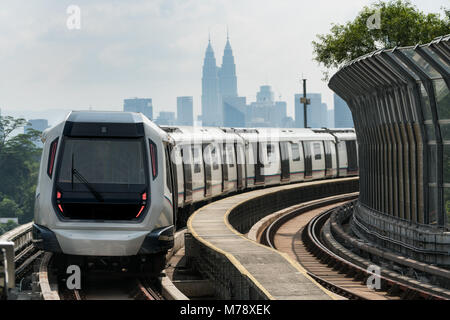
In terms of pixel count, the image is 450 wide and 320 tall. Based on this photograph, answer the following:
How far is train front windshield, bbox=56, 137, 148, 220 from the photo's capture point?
12.8m

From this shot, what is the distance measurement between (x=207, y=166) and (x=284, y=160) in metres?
10.8

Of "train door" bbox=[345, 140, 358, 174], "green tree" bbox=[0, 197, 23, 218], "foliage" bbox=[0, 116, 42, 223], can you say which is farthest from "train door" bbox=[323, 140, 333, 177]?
"foliage" bbox=[0, 116, 42, 223]

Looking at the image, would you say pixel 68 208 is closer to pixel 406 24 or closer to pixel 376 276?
pixel 376 276

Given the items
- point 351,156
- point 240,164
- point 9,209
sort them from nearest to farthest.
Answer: point 240,164, point 351,156, point 9,209

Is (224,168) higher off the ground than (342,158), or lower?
lower

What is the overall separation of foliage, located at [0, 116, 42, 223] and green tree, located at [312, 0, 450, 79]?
71.5 metres

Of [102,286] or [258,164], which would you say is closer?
[102,286]

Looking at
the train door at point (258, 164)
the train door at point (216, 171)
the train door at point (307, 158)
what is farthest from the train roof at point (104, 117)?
the train door at point (307, 158)

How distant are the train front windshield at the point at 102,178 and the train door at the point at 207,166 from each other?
37.3ft

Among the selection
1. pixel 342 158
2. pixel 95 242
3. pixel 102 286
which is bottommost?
pixel 102 286

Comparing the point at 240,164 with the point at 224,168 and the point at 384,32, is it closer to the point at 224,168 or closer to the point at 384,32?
the point at 224,168

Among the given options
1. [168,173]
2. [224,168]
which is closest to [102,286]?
[168,173]

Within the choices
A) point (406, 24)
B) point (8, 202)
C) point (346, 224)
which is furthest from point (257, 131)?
point (8, 202)

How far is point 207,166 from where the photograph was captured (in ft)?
81.6
